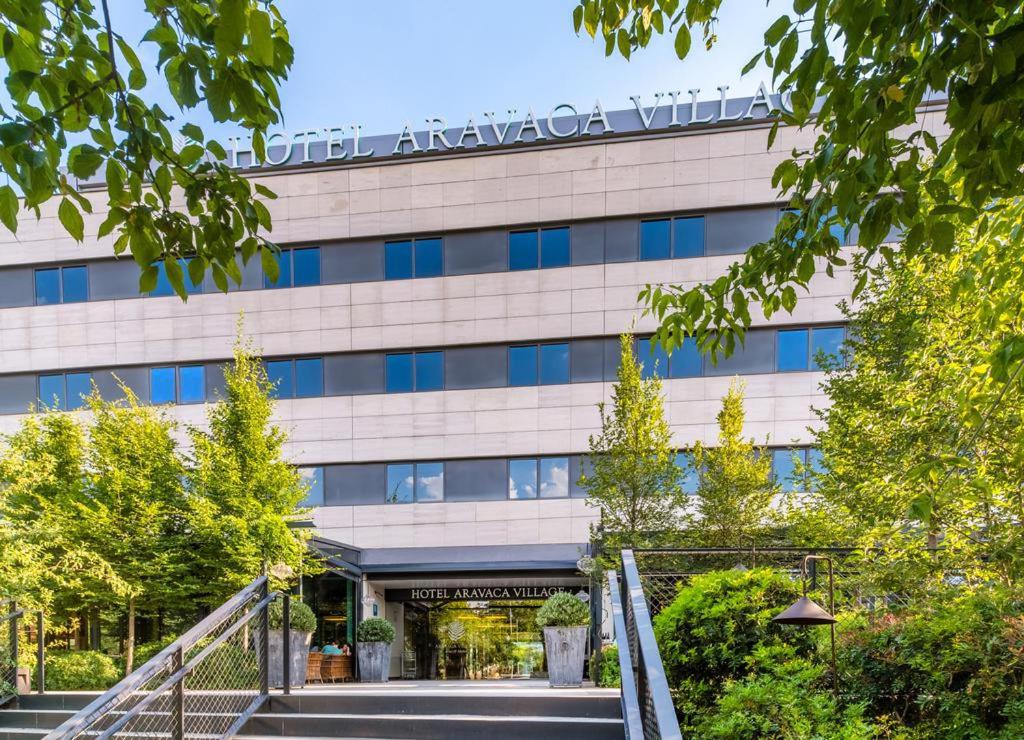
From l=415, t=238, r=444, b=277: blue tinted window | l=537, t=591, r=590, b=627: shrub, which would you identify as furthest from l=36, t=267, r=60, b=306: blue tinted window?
l=537, t=591, r=590, b=627: shrub

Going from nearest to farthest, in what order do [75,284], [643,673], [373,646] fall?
[643,673]
[373,646]
[75,284]

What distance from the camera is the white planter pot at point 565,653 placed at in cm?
1125

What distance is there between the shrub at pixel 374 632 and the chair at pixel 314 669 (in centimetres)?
99

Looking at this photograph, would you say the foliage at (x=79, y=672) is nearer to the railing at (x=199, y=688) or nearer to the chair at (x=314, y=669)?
the chair at (x=314, y=669)

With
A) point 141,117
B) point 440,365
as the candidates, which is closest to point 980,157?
point 141,117

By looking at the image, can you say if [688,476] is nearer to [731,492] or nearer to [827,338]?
[731,492]

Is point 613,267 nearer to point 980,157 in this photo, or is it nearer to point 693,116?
point 693,116

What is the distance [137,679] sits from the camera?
5223 mm

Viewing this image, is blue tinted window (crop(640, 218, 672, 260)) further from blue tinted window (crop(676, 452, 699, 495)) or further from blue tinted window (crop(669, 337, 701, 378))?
blue tinted window (crop(676, 452, 699, 495))

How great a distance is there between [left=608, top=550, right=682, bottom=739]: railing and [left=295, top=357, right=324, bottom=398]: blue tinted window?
17.4 metres

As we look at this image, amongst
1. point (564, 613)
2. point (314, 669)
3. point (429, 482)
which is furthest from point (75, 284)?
point (564, 613)

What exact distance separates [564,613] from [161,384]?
16.8m

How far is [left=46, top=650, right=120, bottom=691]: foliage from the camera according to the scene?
14312 millimetres

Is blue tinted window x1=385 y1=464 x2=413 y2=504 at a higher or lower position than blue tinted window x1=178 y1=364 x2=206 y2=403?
lower
